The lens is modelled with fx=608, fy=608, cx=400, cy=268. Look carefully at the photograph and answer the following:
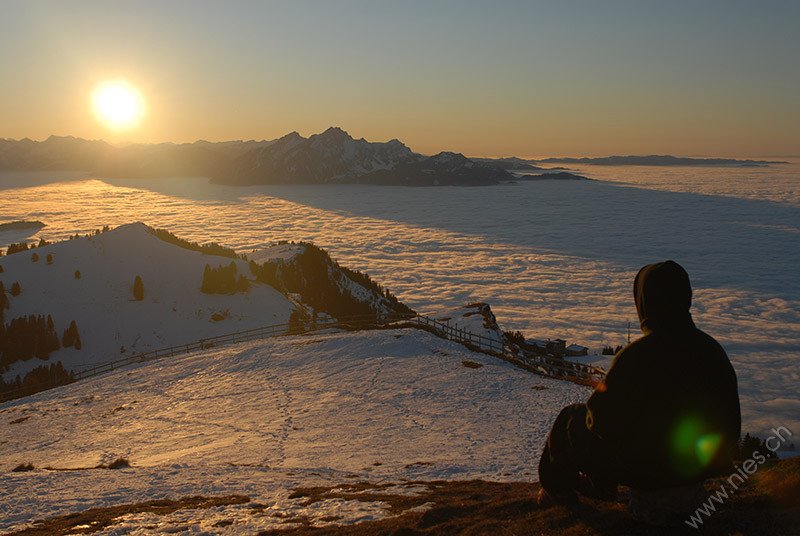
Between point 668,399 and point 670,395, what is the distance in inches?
1.5

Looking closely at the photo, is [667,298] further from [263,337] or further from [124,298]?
[124,298]

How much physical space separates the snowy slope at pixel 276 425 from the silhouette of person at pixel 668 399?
5.11 m

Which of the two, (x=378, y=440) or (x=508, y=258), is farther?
(x=508, y=258)

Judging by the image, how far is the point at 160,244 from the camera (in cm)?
5822

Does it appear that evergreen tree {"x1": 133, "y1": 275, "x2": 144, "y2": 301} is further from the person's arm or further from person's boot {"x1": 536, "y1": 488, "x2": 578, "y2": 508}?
the person's arm

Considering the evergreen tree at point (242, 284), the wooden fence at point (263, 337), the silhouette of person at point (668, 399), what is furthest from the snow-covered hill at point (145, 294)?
the silhouette of person at point (668, 399)

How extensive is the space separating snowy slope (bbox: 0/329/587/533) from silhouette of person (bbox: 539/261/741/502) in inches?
201

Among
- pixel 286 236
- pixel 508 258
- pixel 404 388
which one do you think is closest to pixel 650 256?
pixel 508 258

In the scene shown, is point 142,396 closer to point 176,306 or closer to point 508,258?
point 176,306

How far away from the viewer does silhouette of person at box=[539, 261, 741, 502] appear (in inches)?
203

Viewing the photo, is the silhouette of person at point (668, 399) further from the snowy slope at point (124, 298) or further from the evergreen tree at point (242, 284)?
the evergreen tree at point (242, 284)

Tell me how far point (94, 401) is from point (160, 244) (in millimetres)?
32141

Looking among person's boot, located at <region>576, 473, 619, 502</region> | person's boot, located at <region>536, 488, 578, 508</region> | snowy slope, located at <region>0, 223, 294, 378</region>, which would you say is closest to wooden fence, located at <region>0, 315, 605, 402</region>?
snowy slope, located at <region>0, 223, 294, 378</region>

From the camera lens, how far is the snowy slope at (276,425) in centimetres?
1307
